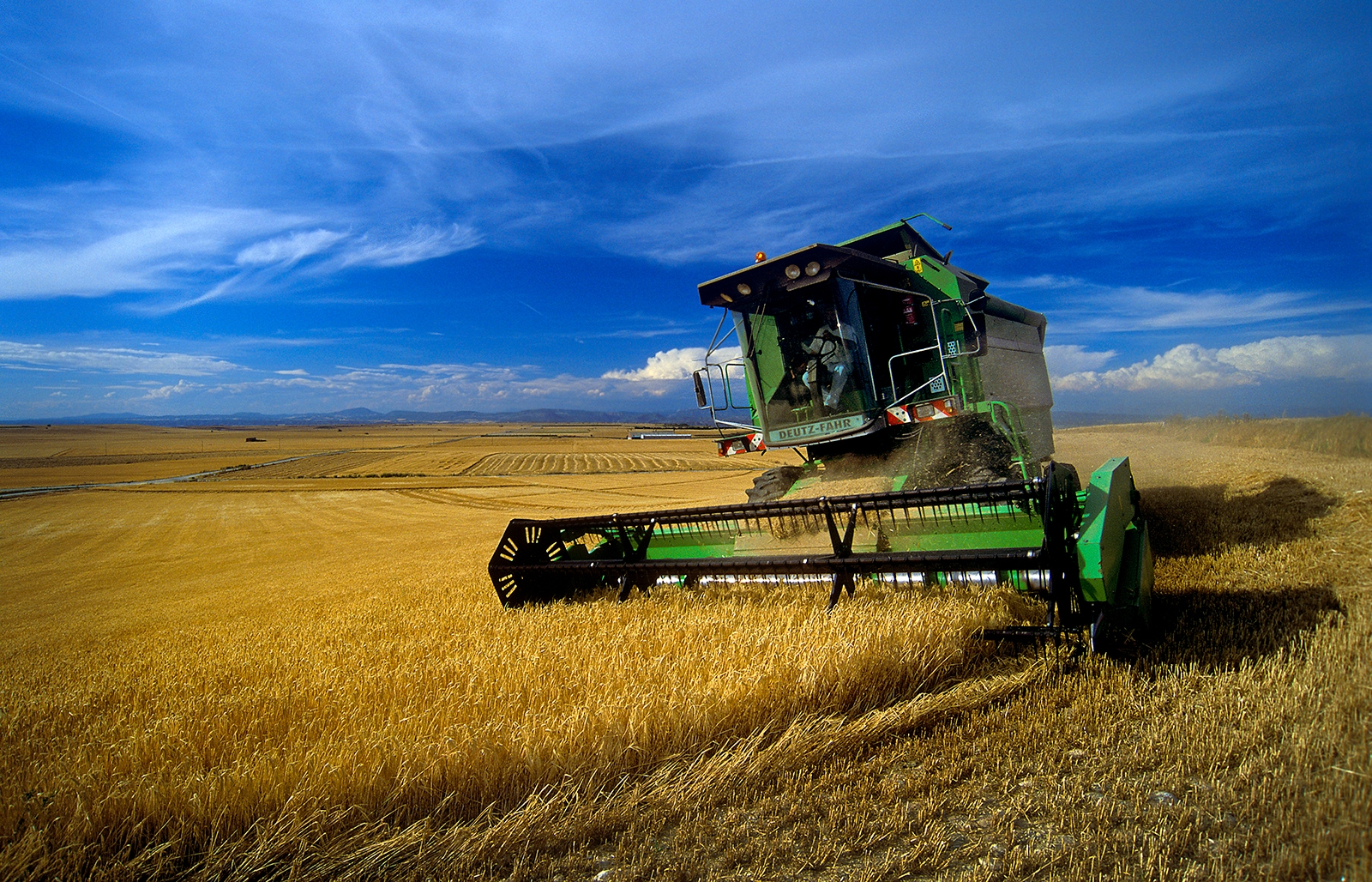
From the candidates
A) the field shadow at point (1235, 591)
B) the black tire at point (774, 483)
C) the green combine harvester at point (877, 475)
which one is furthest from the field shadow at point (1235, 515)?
the black tire at point (774, 483)

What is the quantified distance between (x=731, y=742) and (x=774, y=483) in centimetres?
417

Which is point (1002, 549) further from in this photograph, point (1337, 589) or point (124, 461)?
point (124, 461)

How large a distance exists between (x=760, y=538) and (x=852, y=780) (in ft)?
9.16

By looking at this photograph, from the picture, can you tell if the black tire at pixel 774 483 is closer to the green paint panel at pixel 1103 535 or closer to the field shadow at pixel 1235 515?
the green paint panel at pixel 1103 535

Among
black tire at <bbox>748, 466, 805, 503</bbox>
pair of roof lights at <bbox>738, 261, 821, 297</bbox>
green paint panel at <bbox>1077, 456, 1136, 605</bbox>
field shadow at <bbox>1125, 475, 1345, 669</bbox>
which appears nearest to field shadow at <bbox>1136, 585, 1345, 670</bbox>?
field shadow at <bbox>1125, 475, 1345, 669</bbox>

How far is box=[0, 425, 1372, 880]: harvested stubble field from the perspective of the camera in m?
2.03

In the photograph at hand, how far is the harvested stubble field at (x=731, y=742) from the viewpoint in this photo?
6.64ft

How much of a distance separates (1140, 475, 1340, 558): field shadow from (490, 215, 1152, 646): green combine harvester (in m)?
0.79

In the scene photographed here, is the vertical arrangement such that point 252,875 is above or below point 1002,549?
below

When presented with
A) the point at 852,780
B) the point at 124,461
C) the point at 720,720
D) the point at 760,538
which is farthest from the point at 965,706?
the point at 124,461

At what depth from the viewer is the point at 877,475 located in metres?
6.36

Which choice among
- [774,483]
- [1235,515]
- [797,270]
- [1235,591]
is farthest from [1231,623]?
[797,270]

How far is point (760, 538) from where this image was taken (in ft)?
17.1

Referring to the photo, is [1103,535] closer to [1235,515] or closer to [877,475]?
[877,475]
